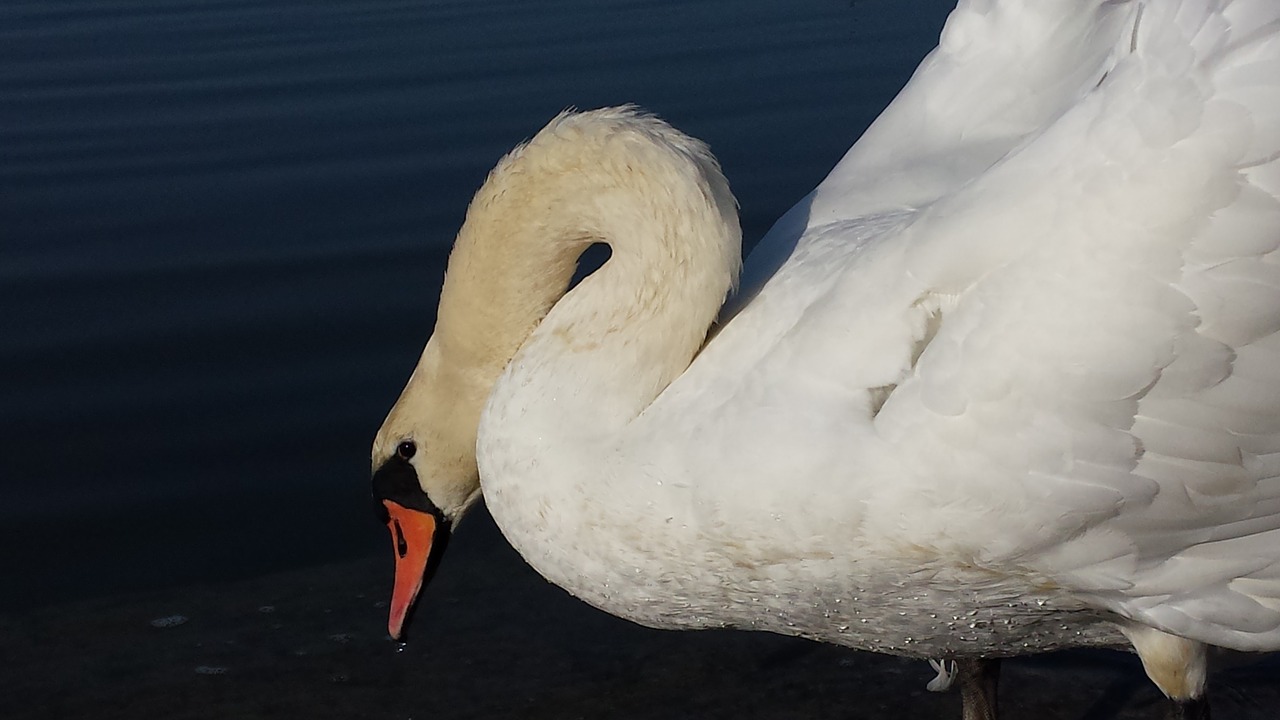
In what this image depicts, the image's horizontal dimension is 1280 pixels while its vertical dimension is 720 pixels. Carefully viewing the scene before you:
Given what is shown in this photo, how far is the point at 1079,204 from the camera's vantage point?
3.09 m

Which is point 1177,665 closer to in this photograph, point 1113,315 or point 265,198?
point 1113,315

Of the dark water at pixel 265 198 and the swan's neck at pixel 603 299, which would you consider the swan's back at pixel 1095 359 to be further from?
the dark water at pixel 265 198

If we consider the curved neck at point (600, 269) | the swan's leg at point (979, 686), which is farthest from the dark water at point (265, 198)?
the swan's leg at point (979, 686)

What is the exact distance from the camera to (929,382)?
3.15 metres

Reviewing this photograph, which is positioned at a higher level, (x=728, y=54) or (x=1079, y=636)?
(x=728, y=54)

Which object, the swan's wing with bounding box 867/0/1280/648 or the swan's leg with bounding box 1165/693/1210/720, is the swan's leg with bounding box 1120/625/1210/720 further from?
the swan's wing with bounding box 867/0/1280/648

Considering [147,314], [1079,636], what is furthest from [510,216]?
[147,314]

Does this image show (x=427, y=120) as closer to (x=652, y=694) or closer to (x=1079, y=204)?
(x=652, y=694)

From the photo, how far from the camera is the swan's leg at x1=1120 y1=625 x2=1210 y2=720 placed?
11.8 ft

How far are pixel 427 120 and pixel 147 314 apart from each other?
7.43 feet

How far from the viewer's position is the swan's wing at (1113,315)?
3.07 metres

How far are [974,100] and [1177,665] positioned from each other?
1.62 m

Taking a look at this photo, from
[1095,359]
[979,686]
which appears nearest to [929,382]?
[1095,359]

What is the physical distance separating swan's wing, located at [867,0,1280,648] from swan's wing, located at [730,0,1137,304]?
0.85 metres
